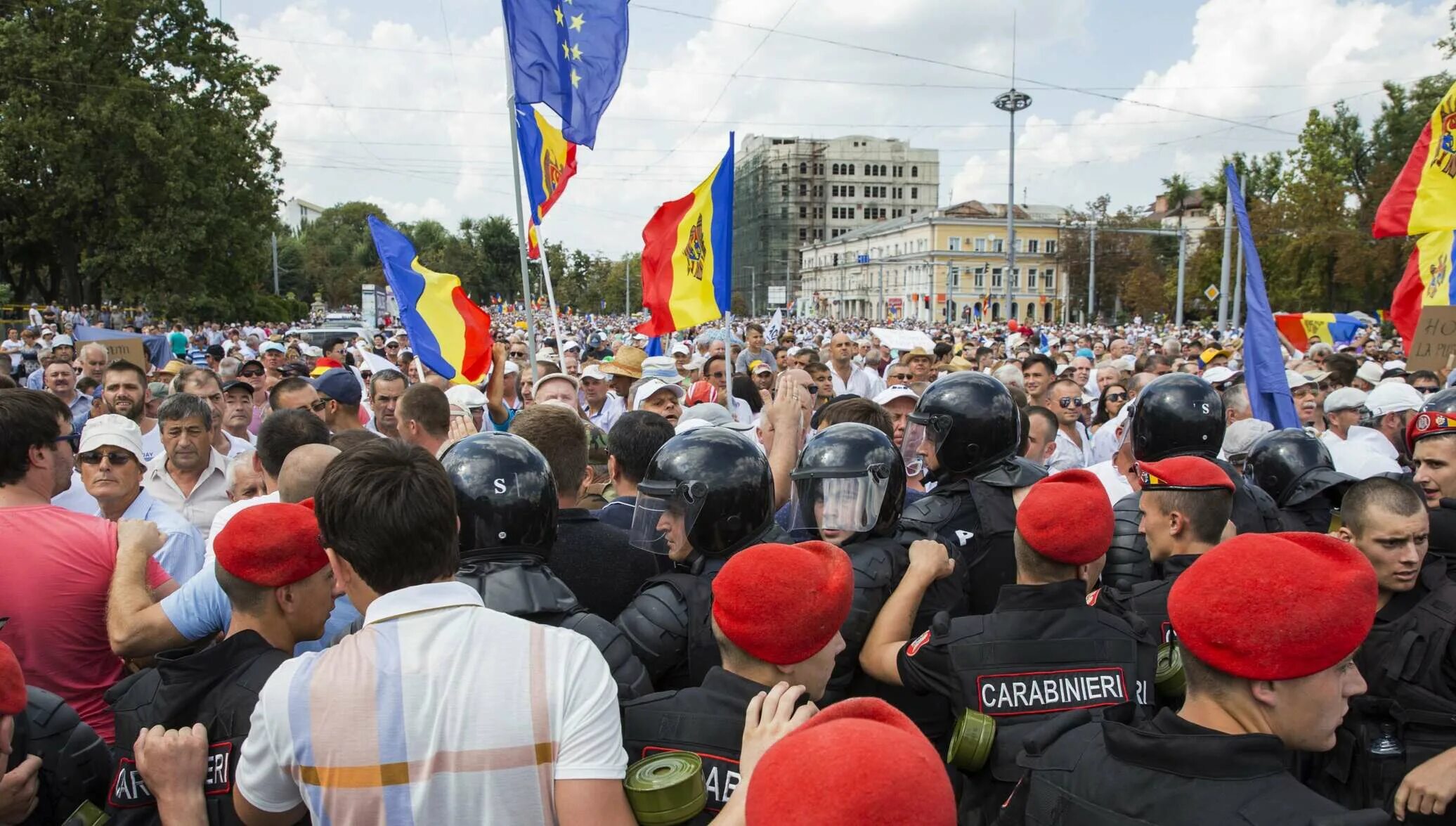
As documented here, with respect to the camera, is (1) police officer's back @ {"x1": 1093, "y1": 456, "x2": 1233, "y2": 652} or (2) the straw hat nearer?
(1) police officer's back @ {"x1": 1093, "y1": 456, "x2": 1233, "y2": 652}

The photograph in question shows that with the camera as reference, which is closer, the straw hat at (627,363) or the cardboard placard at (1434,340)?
the cardboard placard at (1434,340)

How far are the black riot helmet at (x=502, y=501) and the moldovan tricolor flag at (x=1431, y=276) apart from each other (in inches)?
384

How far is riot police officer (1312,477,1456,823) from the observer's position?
2.86 metres

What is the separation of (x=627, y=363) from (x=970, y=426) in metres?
7.00

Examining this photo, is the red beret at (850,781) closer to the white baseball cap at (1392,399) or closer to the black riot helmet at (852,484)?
the black riot helmet at (852,484)

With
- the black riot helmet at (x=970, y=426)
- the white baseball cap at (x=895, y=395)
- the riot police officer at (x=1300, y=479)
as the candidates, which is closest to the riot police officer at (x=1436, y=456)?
the riot police officer at (x=1300, y=479)

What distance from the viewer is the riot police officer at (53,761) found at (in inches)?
93.8

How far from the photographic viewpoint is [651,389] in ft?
25.0

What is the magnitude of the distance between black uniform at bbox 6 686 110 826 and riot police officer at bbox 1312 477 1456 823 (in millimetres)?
3621

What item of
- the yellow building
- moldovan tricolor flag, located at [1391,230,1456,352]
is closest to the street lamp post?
moldovan tricolor flag, located at [1391,230,1456,352]

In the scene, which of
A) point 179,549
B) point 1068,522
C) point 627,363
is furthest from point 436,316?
point 1068,522

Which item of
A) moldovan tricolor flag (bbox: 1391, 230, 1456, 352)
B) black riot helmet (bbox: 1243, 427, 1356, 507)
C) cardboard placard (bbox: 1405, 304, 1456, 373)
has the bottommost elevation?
black riot helmet (bbox: 1243, 427, 1356, 507)

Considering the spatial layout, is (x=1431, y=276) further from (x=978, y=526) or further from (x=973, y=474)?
(x=978, y=526)

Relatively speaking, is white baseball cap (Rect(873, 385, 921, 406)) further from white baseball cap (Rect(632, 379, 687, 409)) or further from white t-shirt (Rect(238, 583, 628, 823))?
white t-shirt (Rect(238, 583, 628, 823))
